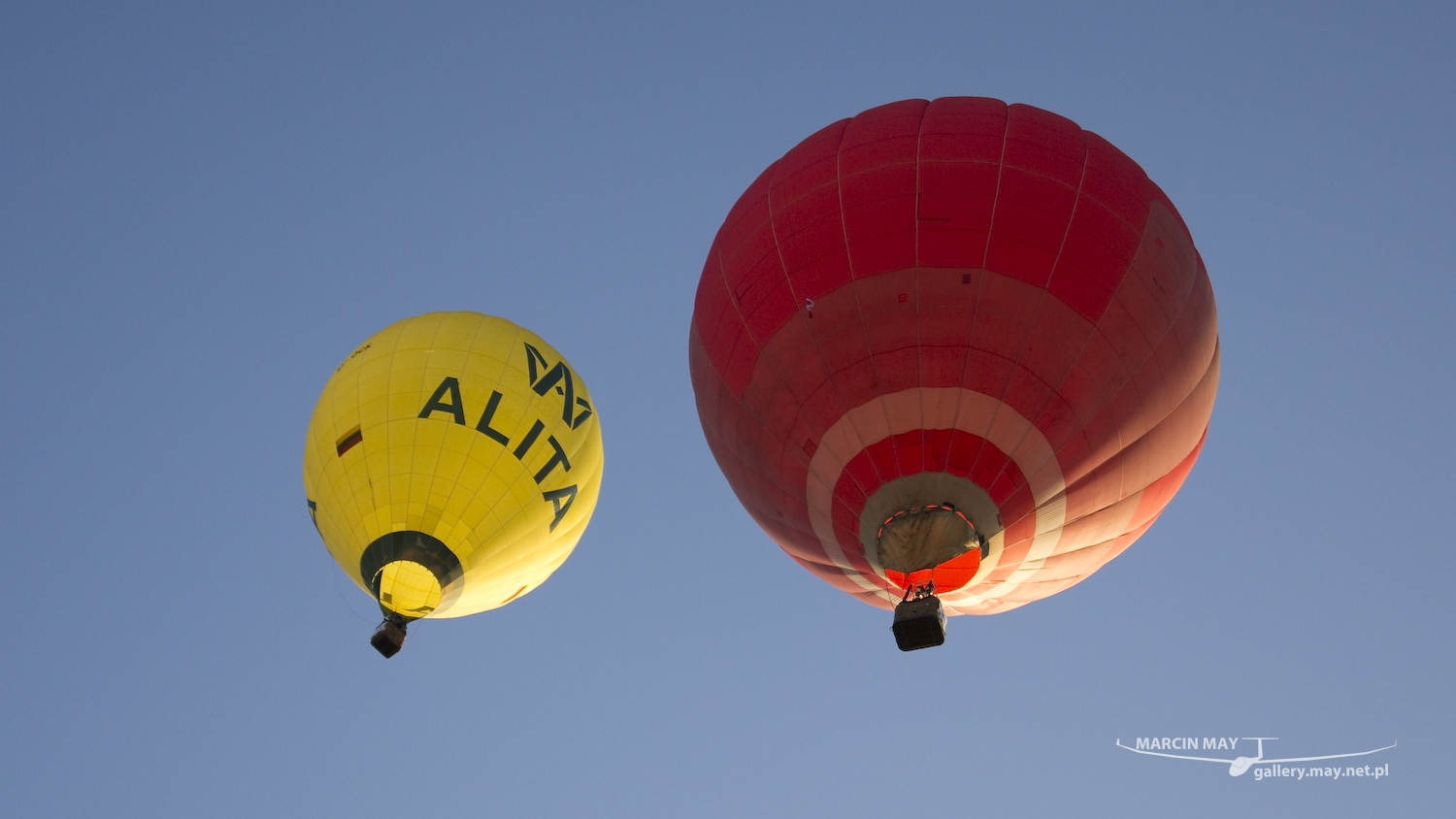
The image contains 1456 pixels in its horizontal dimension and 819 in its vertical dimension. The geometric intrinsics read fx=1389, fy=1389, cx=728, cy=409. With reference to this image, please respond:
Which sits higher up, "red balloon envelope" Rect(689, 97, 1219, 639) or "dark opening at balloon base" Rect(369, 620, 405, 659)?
"red balloon envelope" Rect(689, 97, 1219, 639)

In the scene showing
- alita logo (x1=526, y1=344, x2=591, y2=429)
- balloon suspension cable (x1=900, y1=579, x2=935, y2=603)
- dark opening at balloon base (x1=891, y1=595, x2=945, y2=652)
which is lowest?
dark opening at balloon base (x1=891, y1=595, x2=945, y2=652)

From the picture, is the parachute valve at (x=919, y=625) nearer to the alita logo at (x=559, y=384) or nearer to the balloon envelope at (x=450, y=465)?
the balloon envelope at (x=450, y=465)

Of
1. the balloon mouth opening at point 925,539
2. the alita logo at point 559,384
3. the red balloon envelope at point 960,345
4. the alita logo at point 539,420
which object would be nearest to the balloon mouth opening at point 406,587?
the alita logo at point 539,420

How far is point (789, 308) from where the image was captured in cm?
1080

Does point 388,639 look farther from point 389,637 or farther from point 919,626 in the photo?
point 919,626

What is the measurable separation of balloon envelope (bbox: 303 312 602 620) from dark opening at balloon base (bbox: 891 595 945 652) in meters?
4.80

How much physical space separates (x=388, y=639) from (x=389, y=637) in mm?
28

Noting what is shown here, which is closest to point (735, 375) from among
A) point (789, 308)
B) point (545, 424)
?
point (789, 308)

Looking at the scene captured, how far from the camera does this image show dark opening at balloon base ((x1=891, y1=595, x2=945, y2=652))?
33.4ft

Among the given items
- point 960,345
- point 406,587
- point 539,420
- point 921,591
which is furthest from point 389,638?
point 960,345

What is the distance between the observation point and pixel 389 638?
13.1 metres

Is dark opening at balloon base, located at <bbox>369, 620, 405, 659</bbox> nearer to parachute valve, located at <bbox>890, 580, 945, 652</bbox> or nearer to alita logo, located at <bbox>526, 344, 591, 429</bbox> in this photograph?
alita logo, located at <bbox>526, 344, 591, 429</bbox>

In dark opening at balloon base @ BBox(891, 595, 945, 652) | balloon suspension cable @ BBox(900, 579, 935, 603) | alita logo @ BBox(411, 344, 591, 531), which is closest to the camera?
dark opening at balloon base @ BBox(891, 595, 945, 652)

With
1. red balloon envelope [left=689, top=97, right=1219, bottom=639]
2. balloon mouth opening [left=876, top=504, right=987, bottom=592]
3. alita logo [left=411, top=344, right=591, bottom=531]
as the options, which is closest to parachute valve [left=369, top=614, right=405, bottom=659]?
alita logo [left=411, top=344, right=591, bottom=531]
